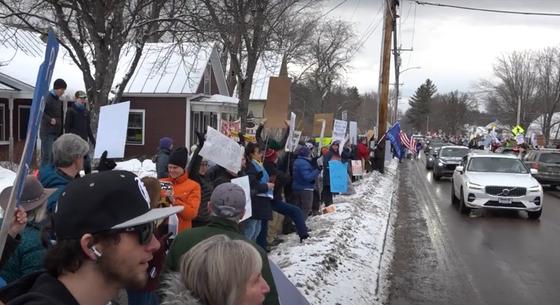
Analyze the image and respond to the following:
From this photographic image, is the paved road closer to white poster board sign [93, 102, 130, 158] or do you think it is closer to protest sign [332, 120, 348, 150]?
protest sign [332, 120, 348, 150]

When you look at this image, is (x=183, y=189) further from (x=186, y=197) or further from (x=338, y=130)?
(x=338, y=130)

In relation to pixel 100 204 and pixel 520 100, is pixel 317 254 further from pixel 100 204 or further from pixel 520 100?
pixel 520 100

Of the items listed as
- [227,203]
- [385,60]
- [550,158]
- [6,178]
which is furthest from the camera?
[385,60]

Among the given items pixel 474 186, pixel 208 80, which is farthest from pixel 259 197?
pixel 208 80

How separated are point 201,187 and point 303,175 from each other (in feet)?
14.6

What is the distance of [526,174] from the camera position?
51.8ft

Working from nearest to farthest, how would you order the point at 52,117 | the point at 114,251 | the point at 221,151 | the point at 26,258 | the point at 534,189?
the point at 114,251
the point at 26,258
the point at 221,151
the point at 52,117
the point at 534,189

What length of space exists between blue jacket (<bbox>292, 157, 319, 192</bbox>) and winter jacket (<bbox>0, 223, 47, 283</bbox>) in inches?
309

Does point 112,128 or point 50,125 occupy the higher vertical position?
point 112,128

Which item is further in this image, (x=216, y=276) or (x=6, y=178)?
(x=6, y=178)

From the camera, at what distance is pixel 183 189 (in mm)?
5781

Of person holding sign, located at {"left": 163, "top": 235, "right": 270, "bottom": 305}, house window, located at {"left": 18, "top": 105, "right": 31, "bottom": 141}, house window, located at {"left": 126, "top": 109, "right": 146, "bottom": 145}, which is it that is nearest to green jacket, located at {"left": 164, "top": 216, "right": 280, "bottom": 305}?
person holding sign, located at {"left": 163, "top": 235, "right": 270, "bottom": 305}

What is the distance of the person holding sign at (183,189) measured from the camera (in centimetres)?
570

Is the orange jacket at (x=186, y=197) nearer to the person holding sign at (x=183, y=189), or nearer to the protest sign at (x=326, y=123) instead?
the person holding sign at (x=183, y=189)
